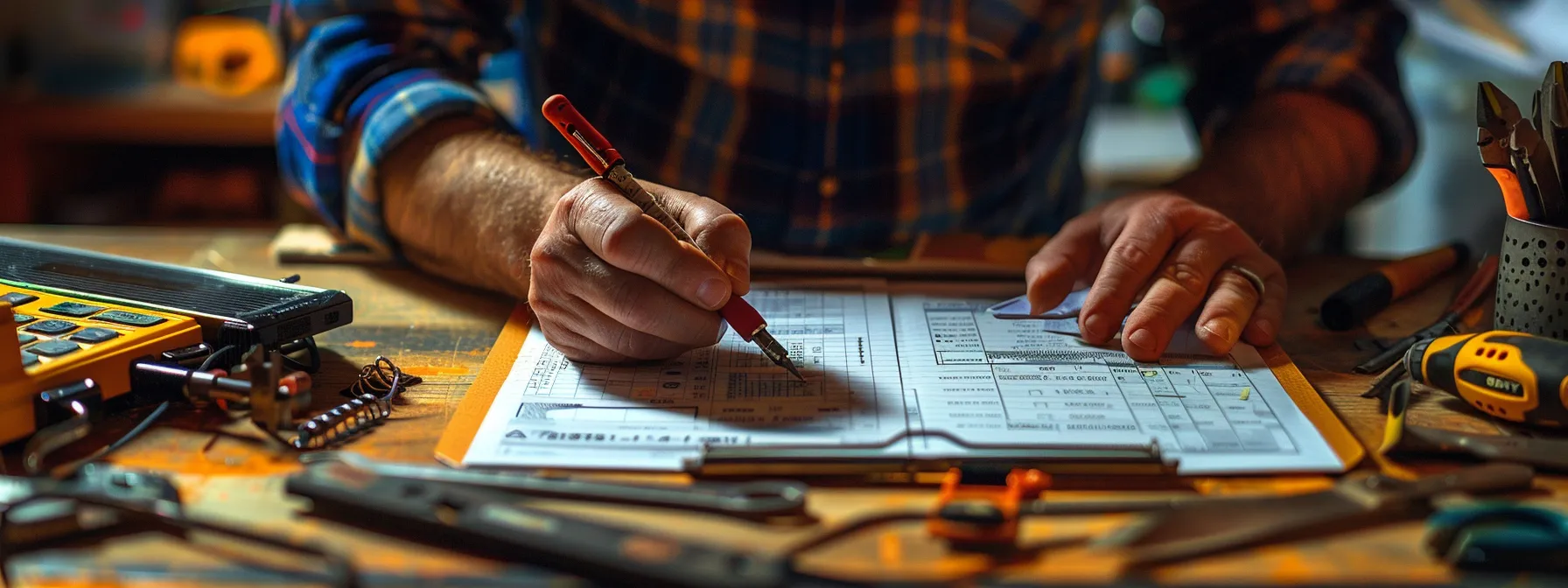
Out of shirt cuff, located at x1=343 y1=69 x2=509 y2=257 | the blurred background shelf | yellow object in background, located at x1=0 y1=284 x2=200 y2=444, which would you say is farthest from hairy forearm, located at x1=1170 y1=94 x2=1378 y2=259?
the blurred background shelf

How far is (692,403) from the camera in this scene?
706mm

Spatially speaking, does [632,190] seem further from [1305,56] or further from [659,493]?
[1305,56]

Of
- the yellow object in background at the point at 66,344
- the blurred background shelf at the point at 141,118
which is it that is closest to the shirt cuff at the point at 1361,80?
the yellow object in background at the point at 66,344

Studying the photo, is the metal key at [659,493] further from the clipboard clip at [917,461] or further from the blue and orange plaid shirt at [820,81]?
the blue and orange plaid shirt at [820,81]

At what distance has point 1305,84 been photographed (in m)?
1.21

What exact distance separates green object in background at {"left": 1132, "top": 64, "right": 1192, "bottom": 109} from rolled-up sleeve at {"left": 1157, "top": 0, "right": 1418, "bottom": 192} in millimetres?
1443

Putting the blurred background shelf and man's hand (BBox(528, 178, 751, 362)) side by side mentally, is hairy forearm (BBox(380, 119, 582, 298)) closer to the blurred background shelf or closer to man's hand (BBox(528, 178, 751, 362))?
man's hand (BBox(528, 178, 751, 362))

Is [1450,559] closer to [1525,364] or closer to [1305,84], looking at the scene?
[1525,364]

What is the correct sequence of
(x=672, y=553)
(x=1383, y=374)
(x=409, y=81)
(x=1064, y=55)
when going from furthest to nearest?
(x=1064, y=55) → (x=409, y=81) → (x=1383, y=374) → (x=672, y=553)

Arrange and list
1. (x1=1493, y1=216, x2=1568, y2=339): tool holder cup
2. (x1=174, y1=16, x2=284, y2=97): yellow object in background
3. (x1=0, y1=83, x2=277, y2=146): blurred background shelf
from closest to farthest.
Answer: (x1=1493, y1=216, x2=1568, y2=339): tool holder cup < (x1=0, y1=83, x2=277, y2=146): blurred background shelf < (x1=174, y1=16, x2=284, y2=97): yellow object in background

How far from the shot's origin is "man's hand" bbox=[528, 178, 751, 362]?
731 millimetres

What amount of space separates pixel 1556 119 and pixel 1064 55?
2.26 feet

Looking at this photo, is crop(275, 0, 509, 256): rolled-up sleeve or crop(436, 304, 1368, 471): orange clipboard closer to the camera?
crop(436, 304, 1368, 471): orange clipboard

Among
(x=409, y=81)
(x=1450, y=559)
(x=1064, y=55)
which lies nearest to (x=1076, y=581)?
(x=1450, y=559)
